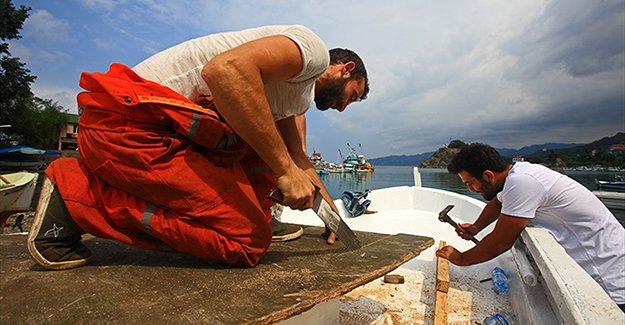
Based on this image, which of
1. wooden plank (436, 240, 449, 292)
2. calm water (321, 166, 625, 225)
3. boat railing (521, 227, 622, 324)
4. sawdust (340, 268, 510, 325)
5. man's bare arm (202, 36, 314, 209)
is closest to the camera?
boat railing (521, 227, 622, 324)

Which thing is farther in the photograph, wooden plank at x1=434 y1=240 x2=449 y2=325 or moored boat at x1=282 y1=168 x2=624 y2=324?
wooden plank at x1=434 y1=240 x2=449 y2=325

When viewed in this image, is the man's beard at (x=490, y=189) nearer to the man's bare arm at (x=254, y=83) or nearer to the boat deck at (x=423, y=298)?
the boat deck at (x=423, y=298)

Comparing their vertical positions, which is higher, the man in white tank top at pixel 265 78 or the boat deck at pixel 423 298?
the man in white tank top at pixel 265 78

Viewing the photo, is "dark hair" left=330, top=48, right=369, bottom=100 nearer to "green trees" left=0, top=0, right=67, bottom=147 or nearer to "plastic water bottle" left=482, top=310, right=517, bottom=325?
"plastic water bottle" left=482, top=310, right=517, bottom=325

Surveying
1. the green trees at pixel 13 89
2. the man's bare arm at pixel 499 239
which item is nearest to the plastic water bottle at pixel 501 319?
the man's bare arm at pixel 499 239

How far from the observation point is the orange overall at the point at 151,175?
4.06ft

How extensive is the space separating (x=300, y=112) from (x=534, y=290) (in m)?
1.62

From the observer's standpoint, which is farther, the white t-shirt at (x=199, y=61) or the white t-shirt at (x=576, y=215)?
the white t-shirt at (x=576, y=215)

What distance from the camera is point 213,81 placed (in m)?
1.14

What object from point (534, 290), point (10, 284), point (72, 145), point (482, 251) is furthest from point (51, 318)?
point (72, 145)

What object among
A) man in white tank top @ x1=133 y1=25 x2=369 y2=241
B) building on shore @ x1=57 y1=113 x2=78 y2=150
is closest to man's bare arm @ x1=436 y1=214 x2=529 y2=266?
man in white tank top @ x1=133 y1=25 x2=369 y2=241

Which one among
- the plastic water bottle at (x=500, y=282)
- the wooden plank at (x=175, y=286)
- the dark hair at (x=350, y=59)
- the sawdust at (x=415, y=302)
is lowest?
the sawdust at (x=415, y=302)

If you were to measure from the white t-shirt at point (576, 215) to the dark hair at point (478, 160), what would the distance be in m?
0.36

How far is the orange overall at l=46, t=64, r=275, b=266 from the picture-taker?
4.06 feet
